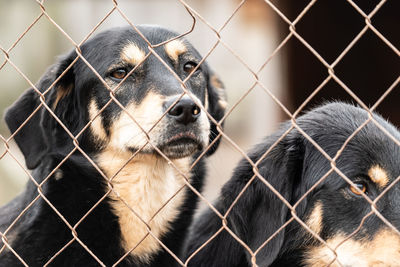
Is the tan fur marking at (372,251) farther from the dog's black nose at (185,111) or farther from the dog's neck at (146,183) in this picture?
the dog's neck at (146,183)

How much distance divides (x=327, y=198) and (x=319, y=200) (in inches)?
1.9

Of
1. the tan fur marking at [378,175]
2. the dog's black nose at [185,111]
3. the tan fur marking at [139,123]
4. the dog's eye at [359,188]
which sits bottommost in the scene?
the tan fur marking at [139,123]

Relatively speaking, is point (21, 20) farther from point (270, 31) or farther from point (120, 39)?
point (120, 39)

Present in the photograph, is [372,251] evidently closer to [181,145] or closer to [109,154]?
[181,145]

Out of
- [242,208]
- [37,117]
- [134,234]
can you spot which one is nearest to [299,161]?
[242,208]

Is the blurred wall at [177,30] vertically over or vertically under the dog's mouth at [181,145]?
under

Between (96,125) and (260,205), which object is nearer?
(260,205)

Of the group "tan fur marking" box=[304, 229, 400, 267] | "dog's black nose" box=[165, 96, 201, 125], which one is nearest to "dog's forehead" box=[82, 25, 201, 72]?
"dog's black nose" box=[165, 96, 201, 125]

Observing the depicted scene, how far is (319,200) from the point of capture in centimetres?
330

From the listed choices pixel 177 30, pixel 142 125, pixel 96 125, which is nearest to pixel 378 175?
pixel 142 125

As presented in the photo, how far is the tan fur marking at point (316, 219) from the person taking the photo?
329cm

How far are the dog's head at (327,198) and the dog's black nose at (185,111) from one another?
0.39 metres

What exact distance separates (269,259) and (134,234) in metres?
1.01

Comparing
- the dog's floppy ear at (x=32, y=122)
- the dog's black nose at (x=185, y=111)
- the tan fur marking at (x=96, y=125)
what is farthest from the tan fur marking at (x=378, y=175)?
the dog's floppy ear at (x=32, y=122)
